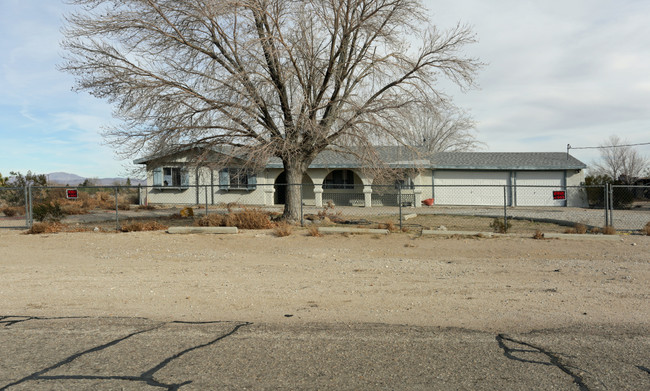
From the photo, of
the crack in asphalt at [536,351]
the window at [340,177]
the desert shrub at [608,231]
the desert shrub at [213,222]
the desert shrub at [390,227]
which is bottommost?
the crack in asphalt at [536,351]

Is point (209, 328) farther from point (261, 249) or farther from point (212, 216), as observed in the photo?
point (212, 216)

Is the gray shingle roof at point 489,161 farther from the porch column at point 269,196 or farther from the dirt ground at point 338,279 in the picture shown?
the dirt ground at point 338,279

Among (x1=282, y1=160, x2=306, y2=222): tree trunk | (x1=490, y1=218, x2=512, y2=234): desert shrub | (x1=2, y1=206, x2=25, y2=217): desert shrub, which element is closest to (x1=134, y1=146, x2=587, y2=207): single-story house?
(x1=2, y1=206, x2=25, y2=217): desert shrub

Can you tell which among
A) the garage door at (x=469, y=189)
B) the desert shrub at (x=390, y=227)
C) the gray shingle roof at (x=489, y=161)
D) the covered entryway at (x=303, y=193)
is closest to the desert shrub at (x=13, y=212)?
the gray shingle roof at (x=489, y=161)

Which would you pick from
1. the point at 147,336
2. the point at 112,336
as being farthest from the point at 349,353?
the point at 112,336

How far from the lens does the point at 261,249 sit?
41.9 ft

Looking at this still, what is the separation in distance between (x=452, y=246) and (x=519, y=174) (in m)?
21.7

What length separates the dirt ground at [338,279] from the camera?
21.9ft

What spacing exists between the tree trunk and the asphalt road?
10.7m

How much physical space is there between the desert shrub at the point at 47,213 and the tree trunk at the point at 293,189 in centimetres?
880

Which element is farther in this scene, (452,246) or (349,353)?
(452,246)

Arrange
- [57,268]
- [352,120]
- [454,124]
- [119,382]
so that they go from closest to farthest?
[119,382]
[57,268]
[352,120]
[454,124]

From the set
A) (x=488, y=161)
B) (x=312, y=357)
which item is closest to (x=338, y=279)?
(x=312, y=357)

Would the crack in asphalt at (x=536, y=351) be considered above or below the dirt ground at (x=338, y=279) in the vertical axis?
below
